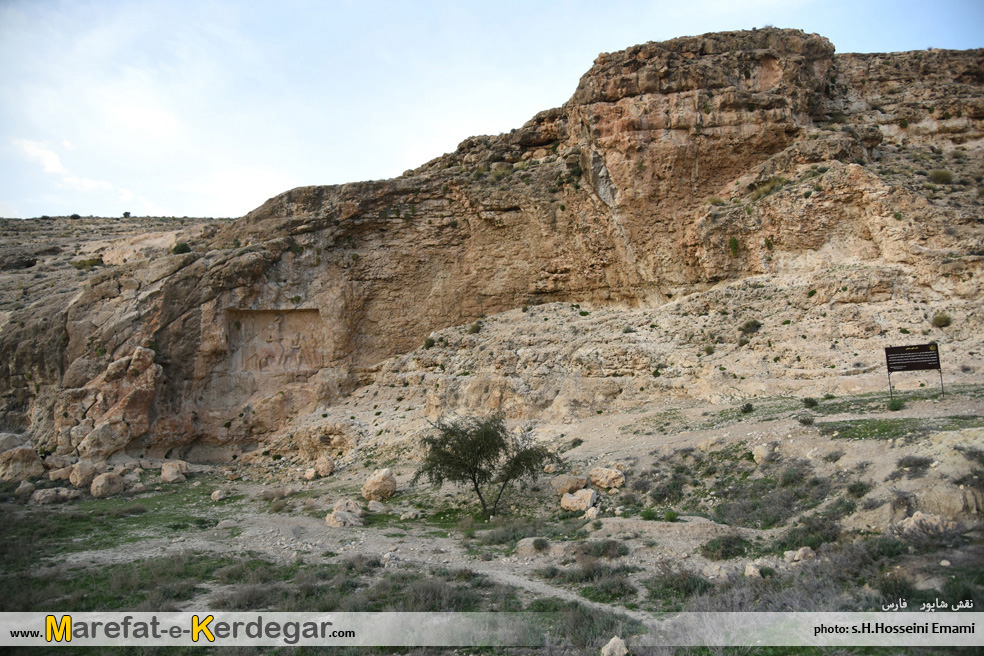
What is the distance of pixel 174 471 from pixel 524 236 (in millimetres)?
18615

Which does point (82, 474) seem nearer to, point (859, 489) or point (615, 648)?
point (615, 648)

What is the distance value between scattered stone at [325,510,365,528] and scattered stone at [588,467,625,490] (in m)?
6.66

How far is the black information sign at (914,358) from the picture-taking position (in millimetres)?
13922

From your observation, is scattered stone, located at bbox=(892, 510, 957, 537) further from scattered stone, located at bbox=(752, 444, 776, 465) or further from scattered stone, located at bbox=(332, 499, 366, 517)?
scattered stone, located at bbox=(332, 499, 366, 517)

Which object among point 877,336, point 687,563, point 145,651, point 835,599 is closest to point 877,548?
point 835,599

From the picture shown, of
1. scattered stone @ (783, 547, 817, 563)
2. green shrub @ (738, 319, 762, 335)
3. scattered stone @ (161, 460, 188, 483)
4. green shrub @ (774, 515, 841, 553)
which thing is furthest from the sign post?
scattered stone @ (161, 460, 188, 483)

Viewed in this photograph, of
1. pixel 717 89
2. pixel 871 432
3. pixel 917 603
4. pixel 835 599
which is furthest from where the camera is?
pixel 717 89

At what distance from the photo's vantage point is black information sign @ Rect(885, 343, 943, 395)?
45.7ft

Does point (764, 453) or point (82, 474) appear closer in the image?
point (764, 453)

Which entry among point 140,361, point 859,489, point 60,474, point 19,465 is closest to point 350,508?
point 859,489

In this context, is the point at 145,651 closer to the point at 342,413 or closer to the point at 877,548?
the point at 877,548

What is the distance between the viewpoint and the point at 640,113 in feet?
81.2

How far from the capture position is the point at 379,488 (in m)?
18.7

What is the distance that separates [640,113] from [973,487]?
19704mm
